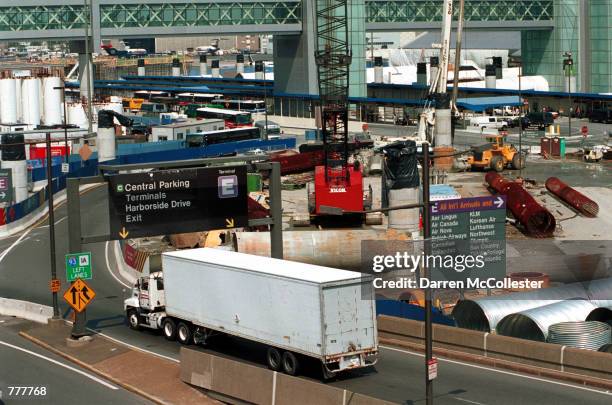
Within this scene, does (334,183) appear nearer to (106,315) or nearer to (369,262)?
(369,262)

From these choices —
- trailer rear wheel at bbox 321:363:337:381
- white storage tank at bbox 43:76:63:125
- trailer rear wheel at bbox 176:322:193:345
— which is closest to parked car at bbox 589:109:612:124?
white storage tank at bbox 43:76:63:125

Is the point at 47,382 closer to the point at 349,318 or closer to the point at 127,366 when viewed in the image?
the point at 127,366

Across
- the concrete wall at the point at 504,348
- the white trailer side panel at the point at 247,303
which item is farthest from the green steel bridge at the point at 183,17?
the concrete wall at the point at 504,348

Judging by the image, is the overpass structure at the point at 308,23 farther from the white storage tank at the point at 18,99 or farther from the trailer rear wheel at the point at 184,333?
the trailer rear wheel at the point at 184,333

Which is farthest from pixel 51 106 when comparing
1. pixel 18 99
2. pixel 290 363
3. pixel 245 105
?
pixel 290 363

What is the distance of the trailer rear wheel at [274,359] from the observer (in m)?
34.6

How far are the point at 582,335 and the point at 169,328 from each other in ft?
48.5

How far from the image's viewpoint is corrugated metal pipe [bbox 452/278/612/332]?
3919cm

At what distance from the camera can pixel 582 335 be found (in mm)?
35250

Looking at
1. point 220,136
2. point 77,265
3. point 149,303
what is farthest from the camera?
point 220,136

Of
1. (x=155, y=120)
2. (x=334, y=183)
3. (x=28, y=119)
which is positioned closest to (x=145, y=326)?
(x=334, y=183)

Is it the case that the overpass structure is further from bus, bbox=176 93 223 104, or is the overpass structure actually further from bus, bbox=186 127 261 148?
bus, bbox=176 93 223 104

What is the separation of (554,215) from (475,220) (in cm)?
2718

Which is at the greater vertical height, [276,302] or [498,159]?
[498,159]
